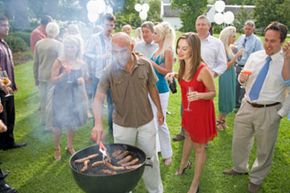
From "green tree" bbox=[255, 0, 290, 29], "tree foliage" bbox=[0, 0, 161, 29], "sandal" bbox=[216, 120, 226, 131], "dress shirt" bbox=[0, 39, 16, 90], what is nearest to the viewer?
"dress shirt" bbox=[0, 39, 16, 90]

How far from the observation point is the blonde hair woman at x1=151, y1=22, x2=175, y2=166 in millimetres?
4219

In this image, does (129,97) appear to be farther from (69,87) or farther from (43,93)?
(43,93)

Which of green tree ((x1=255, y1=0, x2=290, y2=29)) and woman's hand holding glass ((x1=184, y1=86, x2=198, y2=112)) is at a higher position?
green tree ((x1=255, y1=0, x2=290, y2=29))

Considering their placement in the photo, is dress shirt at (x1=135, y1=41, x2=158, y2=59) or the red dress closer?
the red dress

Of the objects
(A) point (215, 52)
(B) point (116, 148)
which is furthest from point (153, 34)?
(B) point (116, 148)

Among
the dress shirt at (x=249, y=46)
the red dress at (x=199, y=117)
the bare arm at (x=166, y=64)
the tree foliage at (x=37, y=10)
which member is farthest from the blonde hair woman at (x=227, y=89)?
the tree foliage at (x=37, y=10)

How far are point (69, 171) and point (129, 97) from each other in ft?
6.06

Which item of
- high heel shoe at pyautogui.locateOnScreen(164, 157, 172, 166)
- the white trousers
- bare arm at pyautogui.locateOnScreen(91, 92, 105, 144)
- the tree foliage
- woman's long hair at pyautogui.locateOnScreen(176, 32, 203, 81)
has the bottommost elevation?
high heel shoe at pyautogui.locateOnScreen(164, 157, 172, 166)

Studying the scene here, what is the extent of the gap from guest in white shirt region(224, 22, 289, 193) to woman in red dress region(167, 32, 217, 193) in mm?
474

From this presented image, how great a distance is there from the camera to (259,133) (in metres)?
3.61

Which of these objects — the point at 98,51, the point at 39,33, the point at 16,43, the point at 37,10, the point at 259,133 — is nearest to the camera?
the point at 259,133

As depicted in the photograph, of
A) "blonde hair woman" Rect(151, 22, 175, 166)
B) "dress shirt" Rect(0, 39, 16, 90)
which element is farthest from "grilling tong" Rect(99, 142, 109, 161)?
"dress shirt" Rect(0, 39, 16, 90)

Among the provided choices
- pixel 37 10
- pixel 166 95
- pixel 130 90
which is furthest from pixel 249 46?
pixel 37 10

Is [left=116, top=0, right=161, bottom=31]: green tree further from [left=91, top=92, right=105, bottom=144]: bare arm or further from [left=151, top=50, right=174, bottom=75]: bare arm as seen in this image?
[left=91, top=92, right=105, bottom=144]: bare arm
